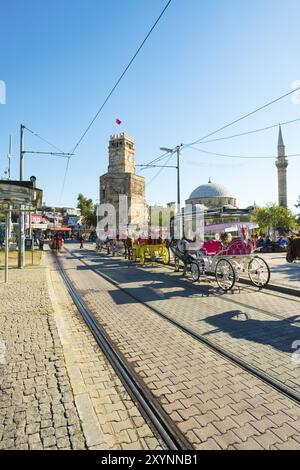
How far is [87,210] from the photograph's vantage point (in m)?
84.8

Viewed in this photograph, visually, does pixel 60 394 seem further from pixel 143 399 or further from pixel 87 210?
pixel 87 210

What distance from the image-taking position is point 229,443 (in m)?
2.84

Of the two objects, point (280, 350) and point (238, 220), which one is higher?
point (238, 220)

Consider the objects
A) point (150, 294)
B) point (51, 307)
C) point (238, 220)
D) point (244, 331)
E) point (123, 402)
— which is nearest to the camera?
point (123, 402)

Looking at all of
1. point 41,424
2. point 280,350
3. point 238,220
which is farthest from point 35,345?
point 238,220

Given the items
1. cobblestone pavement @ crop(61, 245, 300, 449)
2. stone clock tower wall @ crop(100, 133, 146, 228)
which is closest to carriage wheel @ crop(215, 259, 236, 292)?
cobblestone pavement @ crop(61, 245, 300, 449)

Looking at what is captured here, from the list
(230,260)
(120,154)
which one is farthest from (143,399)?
(120,154)

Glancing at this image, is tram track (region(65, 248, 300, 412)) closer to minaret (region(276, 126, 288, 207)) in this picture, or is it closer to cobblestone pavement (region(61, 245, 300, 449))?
cobblestone pavement (region(61, 245, 300, 449))

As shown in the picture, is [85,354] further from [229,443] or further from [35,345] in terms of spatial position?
[229,443]

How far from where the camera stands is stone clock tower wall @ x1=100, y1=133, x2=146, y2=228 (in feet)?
286

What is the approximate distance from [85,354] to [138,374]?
1.15 m

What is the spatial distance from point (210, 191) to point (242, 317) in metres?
90.0

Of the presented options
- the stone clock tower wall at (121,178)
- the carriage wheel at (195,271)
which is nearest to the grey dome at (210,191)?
the stone clock tower wall at (121,178)

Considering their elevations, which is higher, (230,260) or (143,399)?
(230,260)
